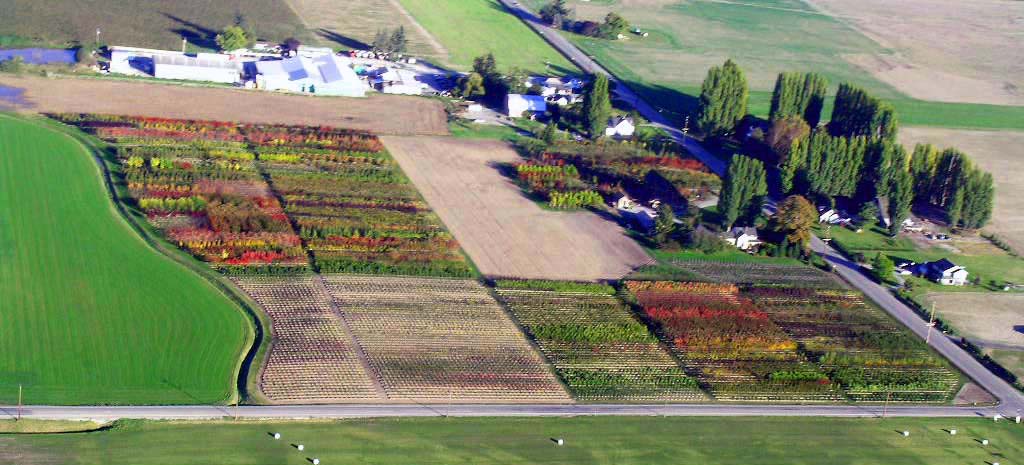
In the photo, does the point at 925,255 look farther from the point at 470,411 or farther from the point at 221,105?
the point at 221,105

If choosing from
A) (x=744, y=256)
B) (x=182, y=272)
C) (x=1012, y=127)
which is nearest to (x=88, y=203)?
(x=182, y=272)

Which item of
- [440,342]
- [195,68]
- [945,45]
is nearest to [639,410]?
[440,342]

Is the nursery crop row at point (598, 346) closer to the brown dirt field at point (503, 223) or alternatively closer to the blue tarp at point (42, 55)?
the brown dirt field at point (503, 223)

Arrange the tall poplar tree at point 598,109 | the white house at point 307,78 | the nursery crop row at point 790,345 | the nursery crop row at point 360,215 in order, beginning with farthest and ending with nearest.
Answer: the white house at point 307,78
the tall poplar tree at point 598,109
the nursery crop row at point 360,215
the nursery crop row at point 790,345

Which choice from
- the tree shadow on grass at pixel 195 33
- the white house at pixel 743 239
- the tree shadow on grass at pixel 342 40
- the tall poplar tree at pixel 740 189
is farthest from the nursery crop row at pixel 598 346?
the tree shadow on grass at pixel 195 33

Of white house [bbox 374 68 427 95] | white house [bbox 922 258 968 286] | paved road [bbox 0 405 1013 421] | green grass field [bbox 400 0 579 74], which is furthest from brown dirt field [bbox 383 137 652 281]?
green grass field [bbox 400 0 579 74]
